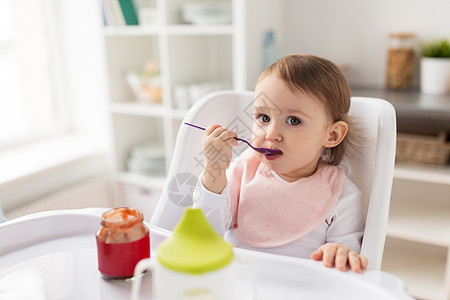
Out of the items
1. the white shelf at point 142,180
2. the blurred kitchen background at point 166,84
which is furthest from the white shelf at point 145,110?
the white shelf at point 142,180

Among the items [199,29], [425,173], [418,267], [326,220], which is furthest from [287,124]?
[418,267]

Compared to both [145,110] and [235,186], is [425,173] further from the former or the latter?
[145,110]

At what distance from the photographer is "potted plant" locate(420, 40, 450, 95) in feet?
5.89

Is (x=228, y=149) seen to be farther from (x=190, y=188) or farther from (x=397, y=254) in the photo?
(x=397, y=254)

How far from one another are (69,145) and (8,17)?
0.73 meters

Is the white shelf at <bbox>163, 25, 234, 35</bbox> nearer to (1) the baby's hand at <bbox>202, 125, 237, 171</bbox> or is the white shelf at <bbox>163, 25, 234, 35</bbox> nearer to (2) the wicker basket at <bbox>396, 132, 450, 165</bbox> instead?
(2) the wicker basket at <bbox>396, 132, 450, 165</bbox>

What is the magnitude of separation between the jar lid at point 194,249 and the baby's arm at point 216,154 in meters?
0.38

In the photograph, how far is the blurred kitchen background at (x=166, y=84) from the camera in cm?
185

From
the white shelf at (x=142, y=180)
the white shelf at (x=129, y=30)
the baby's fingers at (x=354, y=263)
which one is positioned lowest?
the white shelf at (x=142, y=180)

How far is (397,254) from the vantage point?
6.89 feet

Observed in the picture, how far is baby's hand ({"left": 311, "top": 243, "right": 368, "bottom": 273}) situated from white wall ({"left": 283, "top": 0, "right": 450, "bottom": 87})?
1.48 m

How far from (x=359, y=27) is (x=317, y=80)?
127cm

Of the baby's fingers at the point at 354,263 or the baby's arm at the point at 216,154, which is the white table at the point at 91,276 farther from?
the baby's arm at the point at 216,154

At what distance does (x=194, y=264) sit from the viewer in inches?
19.8
